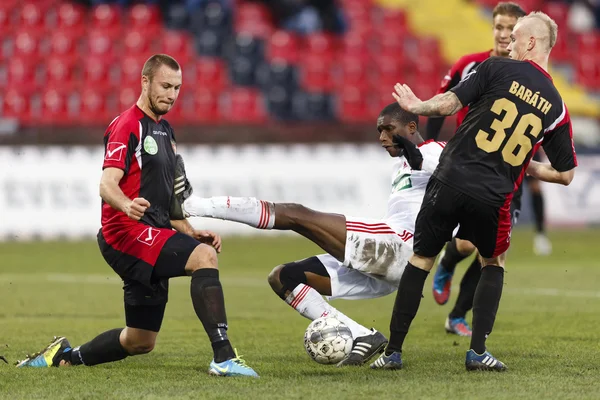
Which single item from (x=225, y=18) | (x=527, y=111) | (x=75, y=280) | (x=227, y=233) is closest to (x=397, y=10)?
(x=225, y=18)

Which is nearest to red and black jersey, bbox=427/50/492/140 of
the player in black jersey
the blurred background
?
the player in black jersey

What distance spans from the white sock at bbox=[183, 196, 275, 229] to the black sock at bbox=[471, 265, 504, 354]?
1.39 meters

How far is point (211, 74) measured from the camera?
2102cm

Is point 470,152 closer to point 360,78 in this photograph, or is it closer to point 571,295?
point 571,295

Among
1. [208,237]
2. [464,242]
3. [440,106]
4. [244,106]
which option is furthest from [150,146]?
[244,106]

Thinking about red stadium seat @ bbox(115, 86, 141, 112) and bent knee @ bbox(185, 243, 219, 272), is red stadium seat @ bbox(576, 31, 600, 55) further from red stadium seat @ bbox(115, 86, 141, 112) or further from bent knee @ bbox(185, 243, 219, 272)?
bent knee @ bbox(185, 243, 219, 272)

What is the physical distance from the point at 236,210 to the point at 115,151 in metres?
0.92

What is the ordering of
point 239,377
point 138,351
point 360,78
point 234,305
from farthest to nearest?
point 360,78
point 234,305
point 138,351
point 239,377

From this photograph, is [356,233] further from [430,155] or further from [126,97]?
[126,97]

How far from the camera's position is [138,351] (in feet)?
20.6

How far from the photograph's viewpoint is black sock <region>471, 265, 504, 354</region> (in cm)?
600

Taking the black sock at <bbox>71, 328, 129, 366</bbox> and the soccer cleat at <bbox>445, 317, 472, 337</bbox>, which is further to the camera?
the soccer cleat at <bbox>445, 317, 472, 337</bbox>

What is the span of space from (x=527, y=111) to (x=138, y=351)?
2838 mm

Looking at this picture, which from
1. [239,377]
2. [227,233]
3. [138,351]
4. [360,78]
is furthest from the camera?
[360,78]
